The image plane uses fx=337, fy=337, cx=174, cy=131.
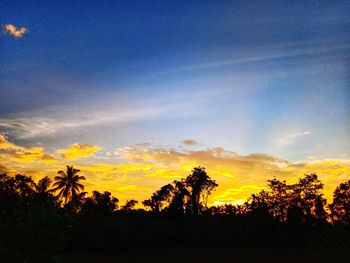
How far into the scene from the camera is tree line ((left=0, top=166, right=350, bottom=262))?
11.5m

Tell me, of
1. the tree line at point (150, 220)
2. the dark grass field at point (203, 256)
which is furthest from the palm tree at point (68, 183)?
the dark grass field at point (203, 256)

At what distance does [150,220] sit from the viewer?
4447 cm

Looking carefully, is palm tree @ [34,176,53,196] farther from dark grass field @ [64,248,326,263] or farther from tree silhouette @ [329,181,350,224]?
tree silhouette @ [329,181,350,224]

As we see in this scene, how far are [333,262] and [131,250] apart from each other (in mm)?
35988

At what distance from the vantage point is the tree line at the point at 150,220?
11508mm

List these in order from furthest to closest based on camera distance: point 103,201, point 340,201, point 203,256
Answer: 1. point 103,201
2. point 340,201
3. point 203,256

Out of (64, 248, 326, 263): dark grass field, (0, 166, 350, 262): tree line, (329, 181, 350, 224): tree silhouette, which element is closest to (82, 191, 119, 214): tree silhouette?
(0, 166, 350, 262): tree line

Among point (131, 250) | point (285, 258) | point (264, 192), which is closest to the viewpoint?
point (285, 258)

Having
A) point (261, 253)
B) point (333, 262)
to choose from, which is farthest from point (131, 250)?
point (333, 262)

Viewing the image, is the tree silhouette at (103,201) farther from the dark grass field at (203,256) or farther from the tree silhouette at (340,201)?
the tree silhouette at (340,201)

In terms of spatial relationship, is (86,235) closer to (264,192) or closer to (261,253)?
(261,253)

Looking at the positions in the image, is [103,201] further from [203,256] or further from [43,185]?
[203,256]

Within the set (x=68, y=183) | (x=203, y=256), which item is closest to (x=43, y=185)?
(x=68, y=183)

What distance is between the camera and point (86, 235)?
3741 centimetres
